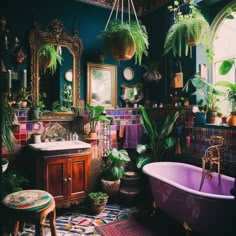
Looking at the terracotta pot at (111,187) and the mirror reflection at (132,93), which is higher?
the mirror reflection at (132,93)

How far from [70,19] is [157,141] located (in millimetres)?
2361

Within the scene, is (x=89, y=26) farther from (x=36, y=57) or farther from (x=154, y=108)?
(x=154, y=108)

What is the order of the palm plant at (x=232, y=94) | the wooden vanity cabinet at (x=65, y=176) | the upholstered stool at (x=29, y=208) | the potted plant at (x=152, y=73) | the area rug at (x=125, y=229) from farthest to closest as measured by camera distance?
the potted plant at (x=152, y=73) → the wooden vanity cabinet at (x=65, y=176) → the palm plant at (x=232, y=94) → the area rug at (x=125, y=229) → the upholstered stool at (x=29, y=208)

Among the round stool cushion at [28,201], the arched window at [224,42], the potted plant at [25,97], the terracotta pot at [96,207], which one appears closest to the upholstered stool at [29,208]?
the round stool cushion at [28,201]

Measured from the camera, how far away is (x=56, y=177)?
3.07 m

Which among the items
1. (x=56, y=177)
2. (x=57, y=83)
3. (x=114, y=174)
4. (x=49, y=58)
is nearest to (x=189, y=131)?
(x=114, y=174)

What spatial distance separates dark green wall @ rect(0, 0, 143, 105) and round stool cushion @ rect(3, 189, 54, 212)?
1838 mm

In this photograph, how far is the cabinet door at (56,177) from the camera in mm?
3008

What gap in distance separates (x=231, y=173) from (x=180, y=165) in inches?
25.2

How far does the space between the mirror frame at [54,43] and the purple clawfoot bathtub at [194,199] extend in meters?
1.80

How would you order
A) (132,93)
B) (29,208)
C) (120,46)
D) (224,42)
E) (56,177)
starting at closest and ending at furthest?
(29,208), (56,177), (120,46), (224,42), (132,93)

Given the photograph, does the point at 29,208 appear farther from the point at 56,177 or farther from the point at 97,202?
the point at 97,202

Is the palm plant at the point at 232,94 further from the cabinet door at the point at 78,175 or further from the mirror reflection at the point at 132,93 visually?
the cabinet door at the point at 78,175

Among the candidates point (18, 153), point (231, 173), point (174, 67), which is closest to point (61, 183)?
point (18, 153)
